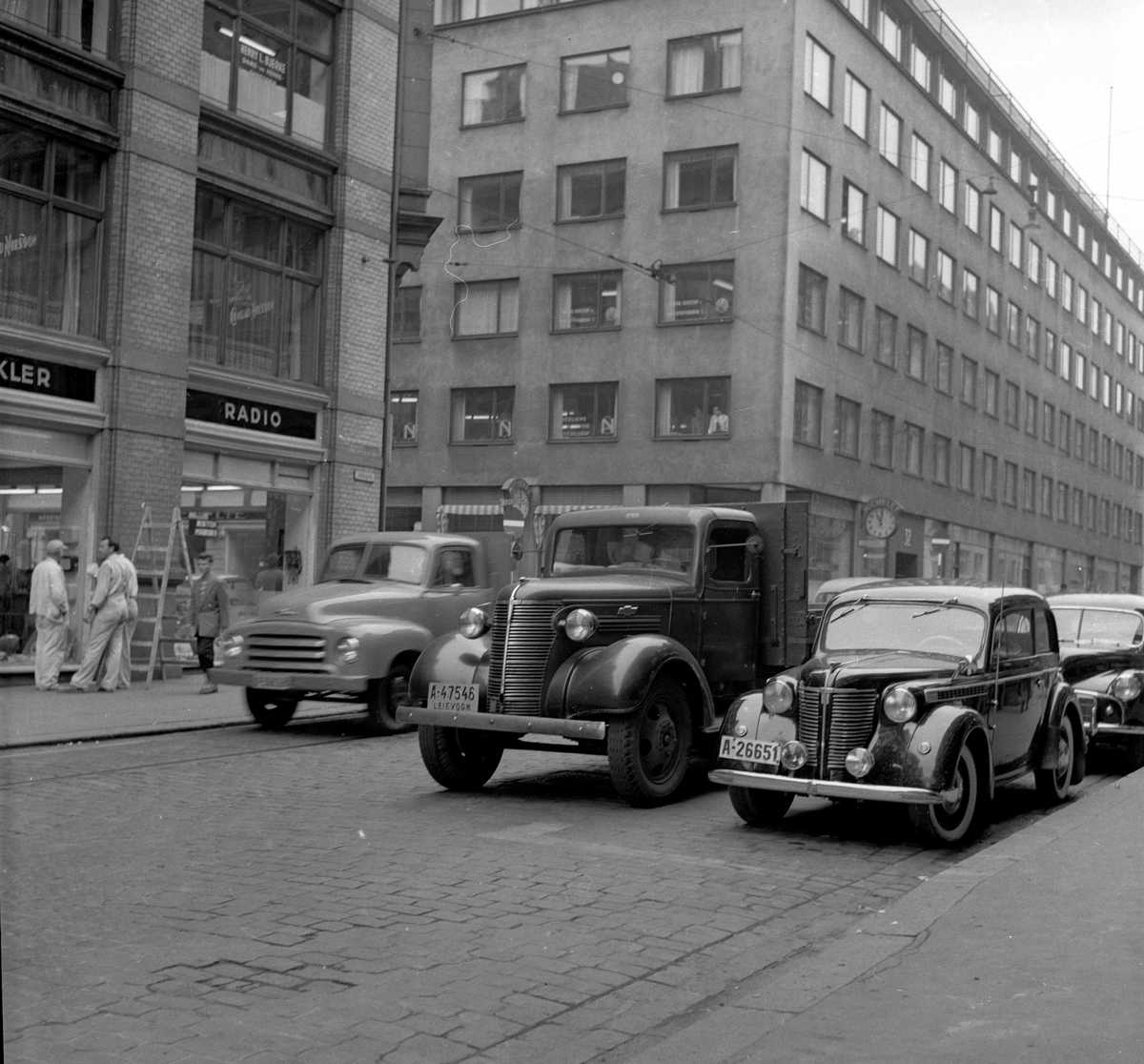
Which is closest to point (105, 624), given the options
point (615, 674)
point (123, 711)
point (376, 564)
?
point (123, 711)

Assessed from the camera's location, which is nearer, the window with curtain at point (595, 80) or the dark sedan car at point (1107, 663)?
the dark sedan car at point (1107, 663)

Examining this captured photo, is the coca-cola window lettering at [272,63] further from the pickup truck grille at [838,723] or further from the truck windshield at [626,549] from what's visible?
the pickup truck grille at [838,723]

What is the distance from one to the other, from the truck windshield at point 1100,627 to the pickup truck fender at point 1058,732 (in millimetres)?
2906

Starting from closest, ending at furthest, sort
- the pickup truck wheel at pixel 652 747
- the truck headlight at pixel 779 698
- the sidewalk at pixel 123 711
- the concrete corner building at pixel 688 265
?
the truck headlight at pixel 779 698
the pickup truck wheel at pixel 652 747
the sidewalk at pixel 123 711
the concrete corner building at pixel 688 265

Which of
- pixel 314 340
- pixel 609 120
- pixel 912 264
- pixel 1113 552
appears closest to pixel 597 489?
pixel 609 120

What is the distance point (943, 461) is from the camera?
158ft

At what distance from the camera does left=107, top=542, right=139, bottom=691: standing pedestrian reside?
16.9 m

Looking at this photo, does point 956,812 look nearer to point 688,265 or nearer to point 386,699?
point 386,699

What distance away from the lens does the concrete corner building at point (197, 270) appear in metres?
17.3

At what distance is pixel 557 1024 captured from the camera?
4.84 m

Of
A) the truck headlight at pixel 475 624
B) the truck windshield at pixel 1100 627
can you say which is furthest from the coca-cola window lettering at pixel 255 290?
the truck windshield at pixel 1100 627

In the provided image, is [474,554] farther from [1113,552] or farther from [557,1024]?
[1113,552]

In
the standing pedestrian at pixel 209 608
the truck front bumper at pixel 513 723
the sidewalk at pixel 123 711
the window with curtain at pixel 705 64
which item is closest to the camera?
the truck front bumper at pixel 513 723

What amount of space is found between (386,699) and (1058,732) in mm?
6568
